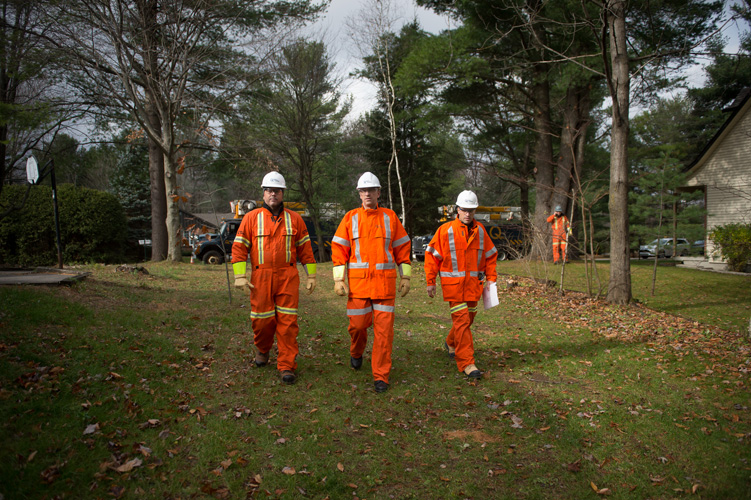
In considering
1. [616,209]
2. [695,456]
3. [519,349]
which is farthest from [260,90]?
[695,456]

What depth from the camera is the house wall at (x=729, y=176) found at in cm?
1773

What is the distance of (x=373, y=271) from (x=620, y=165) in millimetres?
6778

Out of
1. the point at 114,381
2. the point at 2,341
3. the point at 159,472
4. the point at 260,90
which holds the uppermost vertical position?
the point at 260,90

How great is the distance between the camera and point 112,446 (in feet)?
10.8

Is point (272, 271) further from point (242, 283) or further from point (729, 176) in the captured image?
point (729, 176)

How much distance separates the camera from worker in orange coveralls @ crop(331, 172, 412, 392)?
4.87 metres

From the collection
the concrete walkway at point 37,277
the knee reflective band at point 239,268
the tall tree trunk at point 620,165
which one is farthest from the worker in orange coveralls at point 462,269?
the concrete walkway at point 37,277

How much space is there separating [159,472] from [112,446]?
0.44m

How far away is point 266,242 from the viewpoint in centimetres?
494

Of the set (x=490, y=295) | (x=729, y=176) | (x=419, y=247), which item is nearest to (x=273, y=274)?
(x=490, y=295)

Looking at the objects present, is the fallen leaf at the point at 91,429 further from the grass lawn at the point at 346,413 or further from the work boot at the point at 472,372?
the work boot at the point at 472,372

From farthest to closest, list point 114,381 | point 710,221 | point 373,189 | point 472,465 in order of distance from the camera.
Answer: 1. point 710,221
2. point 373,189
3. point 114,381
4. point 472,465

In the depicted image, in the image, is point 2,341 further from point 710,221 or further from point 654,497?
point 710,221

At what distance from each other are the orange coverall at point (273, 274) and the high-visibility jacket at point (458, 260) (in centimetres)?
154
